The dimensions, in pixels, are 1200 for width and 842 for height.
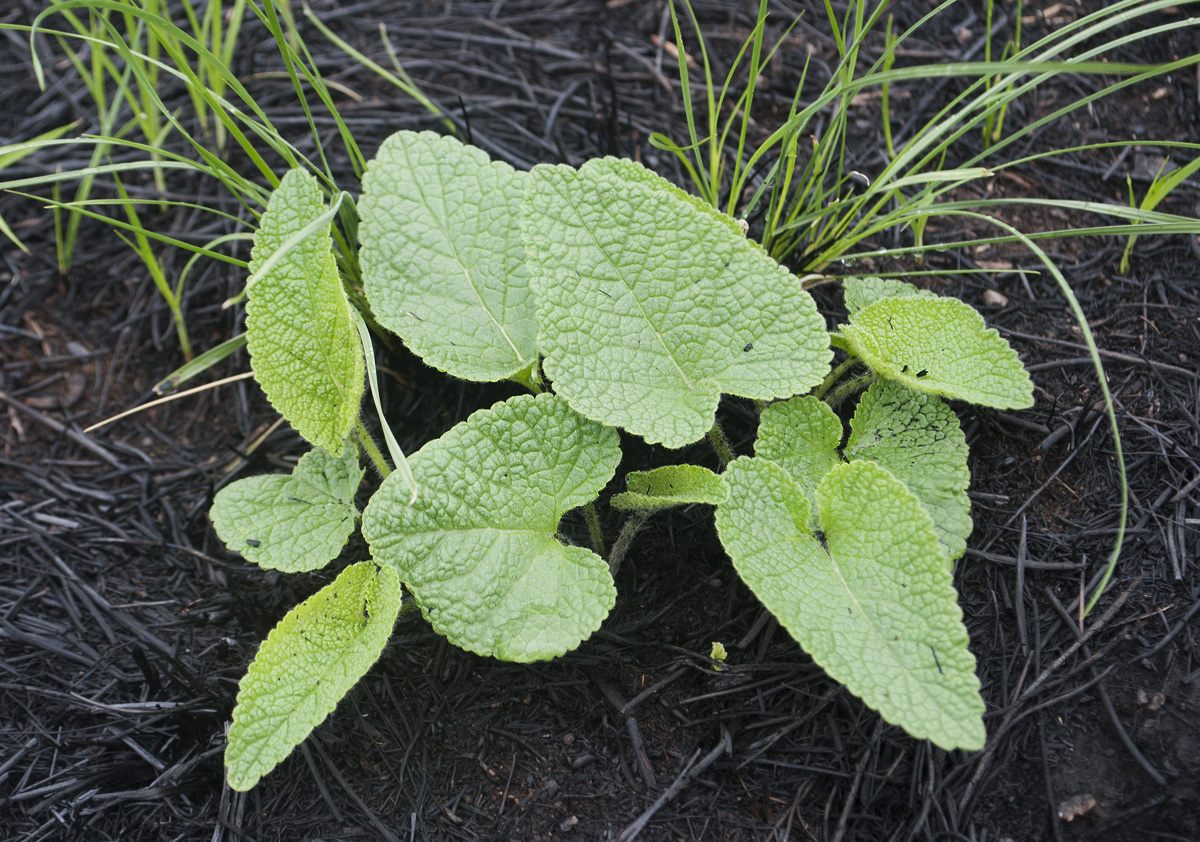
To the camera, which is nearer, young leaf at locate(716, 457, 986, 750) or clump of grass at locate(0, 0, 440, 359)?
young leaf at locate(716, 457, 986, 750)

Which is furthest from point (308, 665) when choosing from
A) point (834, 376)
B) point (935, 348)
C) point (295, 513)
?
point (935, 348)

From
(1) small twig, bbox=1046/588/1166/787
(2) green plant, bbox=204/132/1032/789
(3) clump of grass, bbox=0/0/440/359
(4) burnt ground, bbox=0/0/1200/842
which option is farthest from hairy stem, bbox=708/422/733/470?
(3) clump of grass, bbox=0/0/440/359

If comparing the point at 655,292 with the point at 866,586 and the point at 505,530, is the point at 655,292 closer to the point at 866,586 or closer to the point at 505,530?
the point at 505,530

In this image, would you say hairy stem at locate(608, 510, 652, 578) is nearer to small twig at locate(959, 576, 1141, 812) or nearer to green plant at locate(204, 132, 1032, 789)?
green plant at locate(204, 132, 1032, 789)

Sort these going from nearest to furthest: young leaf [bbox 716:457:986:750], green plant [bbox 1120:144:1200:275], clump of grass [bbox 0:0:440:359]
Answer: young leaf [bbox 716:457:986:750] → green plant [bbox 1120:144:1200:275] → clump of grass [bbox 0:0:440:359]

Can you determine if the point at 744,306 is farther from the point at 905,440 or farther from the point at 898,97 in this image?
the point at 898,97

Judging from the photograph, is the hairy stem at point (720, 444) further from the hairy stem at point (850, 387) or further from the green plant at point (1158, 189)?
the green plant at point (1158, 189)
